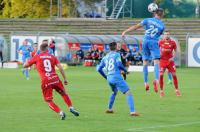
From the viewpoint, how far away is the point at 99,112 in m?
20.1

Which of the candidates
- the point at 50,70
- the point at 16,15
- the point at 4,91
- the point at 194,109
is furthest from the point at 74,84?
the point at 16,15

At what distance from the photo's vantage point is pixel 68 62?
56219 millimetres

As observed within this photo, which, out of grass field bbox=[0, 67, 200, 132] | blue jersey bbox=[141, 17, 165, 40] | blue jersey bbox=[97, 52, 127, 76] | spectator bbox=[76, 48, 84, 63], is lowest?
spectator bbox=[76, 48, 84, 63]

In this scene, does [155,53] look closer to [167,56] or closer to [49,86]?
[167,56]

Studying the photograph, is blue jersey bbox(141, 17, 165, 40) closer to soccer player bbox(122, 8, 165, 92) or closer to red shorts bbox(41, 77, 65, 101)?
soccer player bbox(122, 8, 165, 92)

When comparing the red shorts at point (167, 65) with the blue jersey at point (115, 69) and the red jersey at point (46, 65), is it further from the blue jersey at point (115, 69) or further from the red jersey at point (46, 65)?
the red jersey at point (46, 65)

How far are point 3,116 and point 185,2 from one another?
2052 inches

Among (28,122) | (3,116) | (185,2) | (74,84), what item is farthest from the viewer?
(185,2)

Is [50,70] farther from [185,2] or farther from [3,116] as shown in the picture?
[185,2]

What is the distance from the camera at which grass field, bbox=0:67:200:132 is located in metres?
16.7

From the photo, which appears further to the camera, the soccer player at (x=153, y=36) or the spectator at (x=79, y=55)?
the spectator at (x=79, y=55)

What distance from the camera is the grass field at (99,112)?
16.7m

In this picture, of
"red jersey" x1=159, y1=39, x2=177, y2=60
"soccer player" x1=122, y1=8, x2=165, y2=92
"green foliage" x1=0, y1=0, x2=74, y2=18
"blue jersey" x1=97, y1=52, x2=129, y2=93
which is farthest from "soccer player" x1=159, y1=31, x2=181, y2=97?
"green foliage" x1=0, y1=0, x2=74, y2=18

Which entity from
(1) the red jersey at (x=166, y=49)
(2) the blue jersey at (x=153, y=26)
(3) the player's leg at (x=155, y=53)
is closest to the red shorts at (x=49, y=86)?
(2) the blue jersey at (x=153, y=26)
